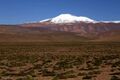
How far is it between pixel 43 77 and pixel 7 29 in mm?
170882

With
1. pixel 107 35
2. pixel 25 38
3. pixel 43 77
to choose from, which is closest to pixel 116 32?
pixel 107 35

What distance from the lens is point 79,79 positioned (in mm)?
17734

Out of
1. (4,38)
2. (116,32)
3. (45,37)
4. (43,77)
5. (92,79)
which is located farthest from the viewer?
(116,32)

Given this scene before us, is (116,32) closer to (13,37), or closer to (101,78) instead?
(13,37)

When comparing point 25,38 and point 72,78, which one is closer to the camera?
point 72,78

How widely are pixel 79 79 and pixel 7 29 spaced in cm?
17239

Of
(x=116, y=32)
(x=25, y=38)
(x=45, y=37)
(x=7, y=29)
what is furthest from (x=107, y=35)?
(x=7, y=29)

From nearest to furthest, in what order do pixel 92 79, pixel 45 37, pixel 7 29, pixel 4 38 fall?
pixel 92 79, pixel 4 38, pixel 45 37, pixel 7 29

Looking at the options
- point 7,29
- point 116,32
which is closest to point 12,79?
point 116,32

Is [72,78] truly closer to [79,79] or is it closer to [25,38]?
[79,79]

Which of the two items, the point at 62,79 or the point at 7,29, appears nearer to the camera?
the point at 62,79

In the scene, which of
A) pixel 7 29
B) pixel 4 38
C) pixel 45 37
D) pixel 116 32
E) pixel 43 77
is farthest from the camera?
pixel 7 29

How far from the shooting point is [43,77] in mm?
18984

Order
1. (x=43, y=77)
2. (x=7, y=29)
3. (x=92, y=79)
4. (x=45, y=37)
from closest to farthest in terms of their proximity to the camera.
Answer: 1. (x=92, y=79)
2. (x=43, y=77)
3. (x=45, y=37)
4. (x=7, y=29)
